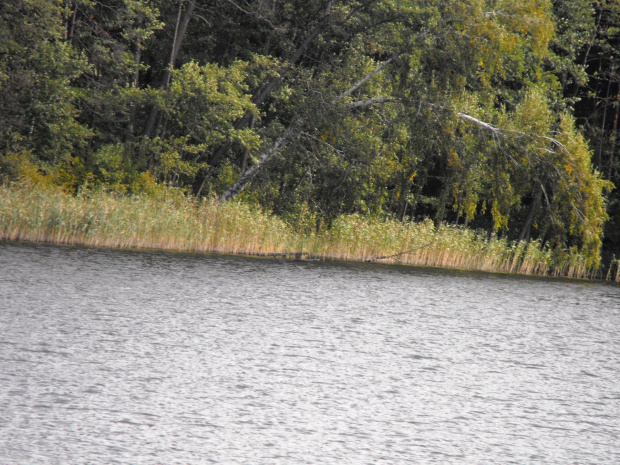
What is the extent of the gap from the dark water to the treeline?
26.4 feet

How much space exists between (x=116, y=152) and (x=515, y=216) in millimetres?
15744

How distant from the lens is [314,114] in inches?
835

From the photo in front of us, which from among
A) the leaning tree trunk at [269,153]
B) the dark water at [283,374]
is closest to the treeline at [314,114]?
the leaning tree trunk at [269,153]

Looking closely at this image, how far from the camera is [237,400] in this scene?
5.72 m

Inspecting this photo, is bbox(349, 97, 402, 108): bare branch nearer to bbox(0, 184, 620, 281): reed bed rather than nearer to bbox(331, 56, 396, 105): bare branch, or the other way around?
bbox(331, 56, 396, 105): bare branch

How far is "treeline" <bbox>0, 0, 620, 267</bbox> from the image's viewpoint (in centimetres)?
A: 1959

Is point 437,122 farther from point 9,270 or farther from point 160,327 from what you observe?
point 160,327

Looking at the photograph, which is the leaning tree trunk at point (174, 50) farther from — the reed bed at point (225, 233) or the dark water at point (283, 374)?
the dark water at point (283, 374)

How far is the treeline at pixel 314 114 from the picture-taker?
64.3ft

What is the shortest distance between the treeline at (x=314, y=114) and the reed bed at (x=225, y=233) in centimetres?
78

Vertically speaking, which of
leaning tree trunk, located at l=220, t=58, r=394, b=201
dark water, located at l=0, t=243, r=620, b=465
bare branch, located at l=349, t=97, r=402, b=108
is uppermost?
bare branch, located at l=349, t=97, r=402, b=108

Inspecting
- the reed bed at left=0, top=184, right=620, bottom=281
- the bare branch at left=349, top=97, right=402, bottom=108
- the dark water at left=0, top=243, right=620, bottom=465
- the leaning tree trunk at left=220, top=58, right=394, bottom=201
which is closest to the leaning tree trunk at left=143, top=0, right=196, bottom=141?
the leaning tree trunk at left=220, top=58, right=394, bottom=201

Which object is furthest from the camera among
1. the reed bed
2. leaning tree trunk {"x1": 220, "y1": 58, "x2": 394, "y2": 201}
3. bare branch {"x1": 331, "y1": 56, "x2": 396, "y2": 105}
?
leaning tree trunk {"x1": 220, "y1": 58, "x2": 394, "y2": 201}

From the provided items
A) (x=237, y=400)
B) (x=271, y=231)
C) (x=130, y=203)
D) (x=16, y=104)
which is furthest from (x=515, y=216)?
(x=237, y=400)
